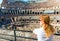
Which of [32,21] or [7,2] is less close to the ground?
[7,2]

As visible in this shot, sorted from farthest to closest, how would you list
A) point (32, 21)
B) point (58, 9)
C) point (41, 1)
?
1. point (32, 21)
2. point (41, 1)
3. point (58, 9)

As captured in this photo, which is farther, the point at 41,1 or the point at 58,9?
the point at 41,1

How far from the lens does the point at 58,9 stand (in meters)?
7.95

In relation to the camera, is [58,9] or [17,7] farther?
[17,7]

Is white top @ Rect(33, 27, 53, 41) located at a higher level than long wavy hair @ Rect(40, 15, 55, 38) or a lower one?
lower

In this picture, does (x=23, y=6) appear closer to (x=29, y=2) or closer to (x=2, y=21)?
(x=29, y=2)

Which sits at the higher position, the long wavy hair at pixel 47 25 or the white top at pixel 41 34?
the long wavy hair at pixel 47 25

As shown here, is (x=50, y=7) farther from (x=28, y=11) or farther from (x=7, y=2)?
(x=7, y=2)

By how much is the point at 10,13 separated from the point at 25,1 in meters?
1.05

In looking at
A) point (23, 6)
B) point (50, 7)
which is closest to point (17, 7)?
point (23, 6)

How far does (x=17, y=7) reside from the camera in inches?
366

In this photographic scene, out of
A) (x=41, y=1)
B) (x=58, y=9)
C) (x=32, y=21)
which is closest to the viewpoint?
(x=58, y=9)

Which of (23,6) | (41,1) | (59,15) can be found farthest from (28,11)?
(59,15)

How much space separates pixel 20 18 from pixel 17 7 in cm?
47
